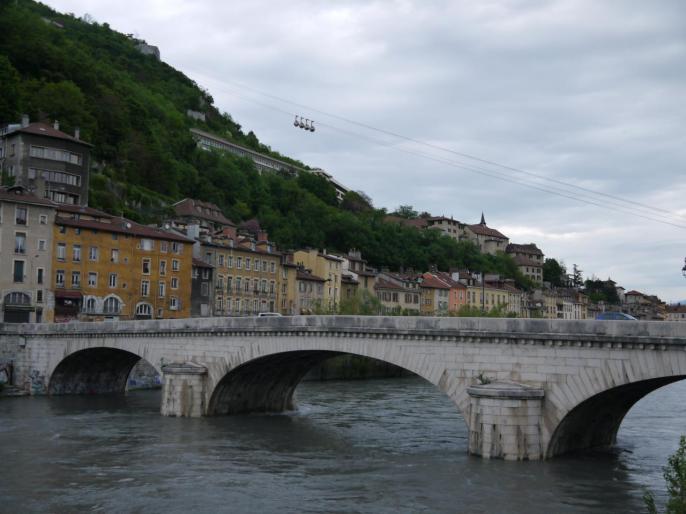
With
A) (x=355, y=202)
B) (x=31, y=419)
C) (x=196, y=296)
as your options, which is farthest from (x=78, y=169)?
(x=355, y=202)

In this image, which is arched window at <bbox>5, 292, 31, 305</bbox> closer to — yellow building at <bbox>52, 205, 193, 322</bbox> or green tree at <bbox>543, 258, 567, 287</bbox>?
yellow building at <bbox>52, 205, 193, 322</bbox>

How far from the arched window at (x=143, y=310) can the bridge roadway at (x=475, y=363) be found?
21.7 m

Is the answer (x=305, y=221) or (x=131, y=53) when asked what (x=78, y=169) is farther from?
(x=131, y=53)

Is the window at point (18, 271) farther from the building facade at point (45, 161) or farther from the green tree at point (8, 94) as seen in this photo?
the green tree at point (8, 94)

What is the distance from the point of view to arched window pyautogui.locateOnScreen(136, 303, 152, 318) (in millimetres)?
64125

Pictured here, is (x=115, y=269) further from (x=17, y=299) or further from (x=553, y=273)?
(x=553, y=273)

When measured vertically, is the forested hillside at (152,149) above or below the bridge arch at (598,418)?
above

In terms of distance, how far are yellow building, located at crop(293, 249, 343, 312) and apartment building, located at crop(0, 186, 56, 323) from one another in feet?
122

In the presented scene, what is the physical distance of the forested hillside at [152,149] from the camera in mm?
87375

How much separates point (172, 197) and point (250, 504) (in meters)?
85.4

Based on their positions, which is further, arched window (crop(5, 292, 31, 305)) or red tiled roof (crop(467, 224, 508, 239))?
red tiled roof (crop(467, 224, 508, 239))

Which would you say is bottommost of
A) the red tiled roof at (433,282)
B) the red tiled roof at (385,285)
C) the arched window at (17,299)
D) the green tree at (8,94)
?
the arched window at (17,299)

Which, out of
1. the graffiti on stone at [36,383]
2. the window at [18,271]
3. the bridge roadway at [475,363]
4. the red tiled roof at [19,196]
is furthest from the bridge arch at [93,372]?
the red tiled roof at [19,196]

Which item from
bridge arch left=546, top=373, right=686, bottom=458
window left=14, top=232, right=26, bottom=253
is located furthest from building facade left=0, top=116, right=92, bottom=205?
bridge arch left=546, top=373, right=686, bottom=458
